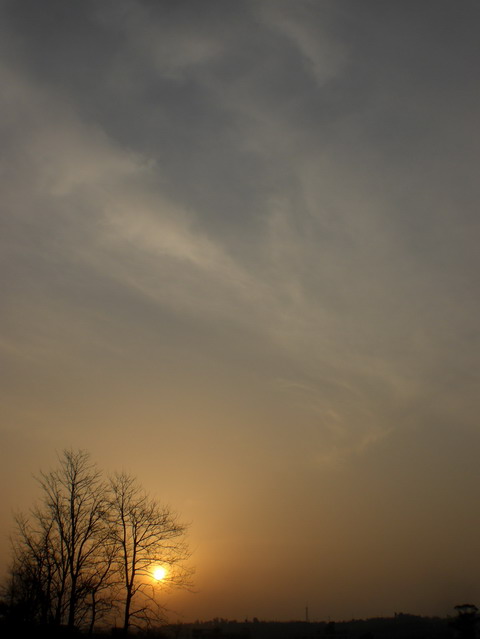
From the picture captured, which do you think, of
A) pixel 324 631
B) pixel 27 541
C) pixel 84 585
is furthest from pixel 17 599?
pixel 324 631

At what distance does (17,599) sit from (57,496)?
313 inches

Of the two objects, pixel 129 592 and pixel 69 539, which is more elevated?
pixel 69 539

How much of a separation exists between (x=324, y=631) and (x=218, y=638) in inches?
980

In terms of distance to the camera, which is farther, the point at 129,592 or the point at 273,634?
the point at 273,634

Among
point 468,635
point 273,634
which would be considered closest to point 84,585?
point 468,635

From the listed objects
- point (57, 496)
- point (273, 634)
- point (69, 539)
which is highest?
point (57, 496)

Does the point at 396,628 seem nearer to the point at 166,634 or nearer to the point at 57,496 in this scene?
the point at 166,634

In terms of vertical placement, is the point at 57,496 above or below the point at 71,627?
above

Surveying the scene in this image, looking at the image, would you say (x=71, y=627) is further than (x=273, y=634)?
No

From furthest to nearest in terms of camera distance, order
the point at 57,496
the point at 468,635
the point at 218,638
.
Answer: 1. the point at 218,638
2. the point at 468,635
3. the point at 57,496

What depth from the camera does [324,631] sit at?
324 ft

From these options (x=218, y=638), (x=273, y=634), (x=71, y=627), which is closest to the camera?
(x=71, y=627)

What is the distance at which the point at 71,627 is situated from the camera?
30.5 metres

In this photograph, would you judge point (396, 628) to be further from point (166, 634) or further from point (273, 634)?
point (166, 634)
